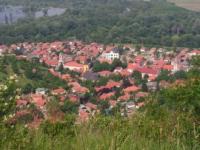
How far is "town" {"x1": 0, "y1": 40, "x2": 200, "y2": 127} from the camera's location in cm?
2145

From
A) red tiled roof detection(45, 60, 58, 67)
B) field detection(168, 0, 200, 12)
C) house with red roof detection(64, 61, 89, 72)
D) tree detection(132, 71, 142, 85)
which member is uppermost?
tree detection(132, 71, 142, 85)

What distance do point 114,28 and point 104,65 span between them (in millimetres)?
14876

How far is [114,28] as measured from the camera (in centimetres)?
4462

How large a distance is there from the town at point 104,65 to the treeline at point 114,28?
356 centimetres

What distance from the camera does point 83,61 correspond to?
1278 inches

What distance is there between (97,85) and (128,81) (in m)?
1.84

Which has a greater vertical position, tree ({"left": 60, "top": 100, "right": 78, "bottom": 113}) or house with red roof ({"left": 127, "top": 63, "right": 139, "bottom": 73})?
tree ({"left": 60, "top": 100, "right": 78, "bottom": 113})

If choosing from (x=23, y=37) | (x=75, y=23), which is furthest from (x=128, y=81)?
(x=75, y=23)

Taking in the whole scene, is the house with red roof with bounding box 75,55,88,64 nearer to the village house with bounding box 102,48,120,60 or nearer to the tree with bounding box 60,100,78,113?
the village house with bounding box 102,48,120,60

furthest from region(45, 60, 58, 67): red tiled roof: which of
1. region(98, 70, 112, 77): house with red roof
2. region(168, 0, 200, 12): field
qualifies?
region(168, 0, 200, 12): field

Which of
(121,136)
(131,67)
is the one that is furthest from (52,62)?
(121,136)

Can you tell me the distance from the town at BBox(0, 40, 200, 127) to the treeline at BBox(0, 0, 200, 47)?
140 inches

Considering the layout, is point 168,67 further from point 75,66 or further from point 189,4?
point 189,4

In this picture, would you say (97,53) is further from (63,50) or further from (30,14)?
(30,14)
